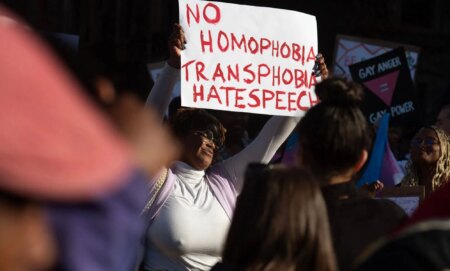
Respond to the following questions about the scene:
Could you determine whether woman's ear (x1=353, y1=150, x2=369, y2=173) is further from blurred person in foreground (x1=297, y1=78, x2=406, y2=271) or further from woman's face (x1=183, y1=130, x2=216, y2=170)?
woman's face (x1=183, y1=130, x2=216, y2=170)

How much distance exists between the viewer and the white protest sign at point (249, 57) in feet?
17.3

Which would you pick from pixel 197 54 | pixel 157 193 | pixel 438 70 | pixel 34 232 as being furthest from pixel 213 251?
pixel 438 70

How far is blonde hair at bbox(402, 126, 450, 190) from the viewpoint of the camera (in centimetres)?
519

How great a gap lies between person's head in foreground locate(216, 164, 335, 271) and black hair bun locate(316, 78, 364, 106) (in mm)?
621

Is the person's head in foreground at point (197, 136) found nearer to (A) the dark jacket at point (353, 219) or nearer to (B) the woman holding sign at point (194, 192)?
(B) the woman holding sign at point (194, 192)

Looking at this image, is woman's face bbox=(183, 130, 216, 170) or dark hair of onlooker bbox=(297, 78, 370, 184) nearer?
dark hair of onlooker bbox=(297, 78, 370, 184)

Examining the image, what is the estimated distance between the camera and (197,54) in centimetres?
521

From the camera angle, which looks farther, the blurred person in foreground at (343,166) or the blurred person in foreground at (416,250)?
the blurred person in foreground at (343,166)

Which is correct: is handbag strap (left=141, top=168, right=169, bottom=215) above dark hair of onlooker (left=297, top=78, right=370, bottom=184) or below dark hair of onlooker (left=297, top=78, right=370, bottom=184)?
below

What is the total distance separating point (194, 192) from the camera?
4465mm

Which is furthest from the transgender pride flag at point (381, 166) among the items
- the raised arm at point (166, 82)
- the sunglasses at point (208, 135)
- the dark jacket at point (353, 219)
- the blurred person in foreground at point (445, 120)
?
the dark jacket at point (353, 219)

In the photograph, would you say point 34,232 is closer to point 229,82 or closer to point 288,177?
point 288,177

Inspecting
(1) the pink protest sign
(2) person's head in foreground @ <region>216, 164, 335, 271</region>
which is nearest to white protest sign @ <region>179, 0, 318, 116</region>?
(2) person's head in foreground @ <region>216, 164, 335, 271</region>

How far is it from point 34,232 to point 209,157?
3.81 meters
